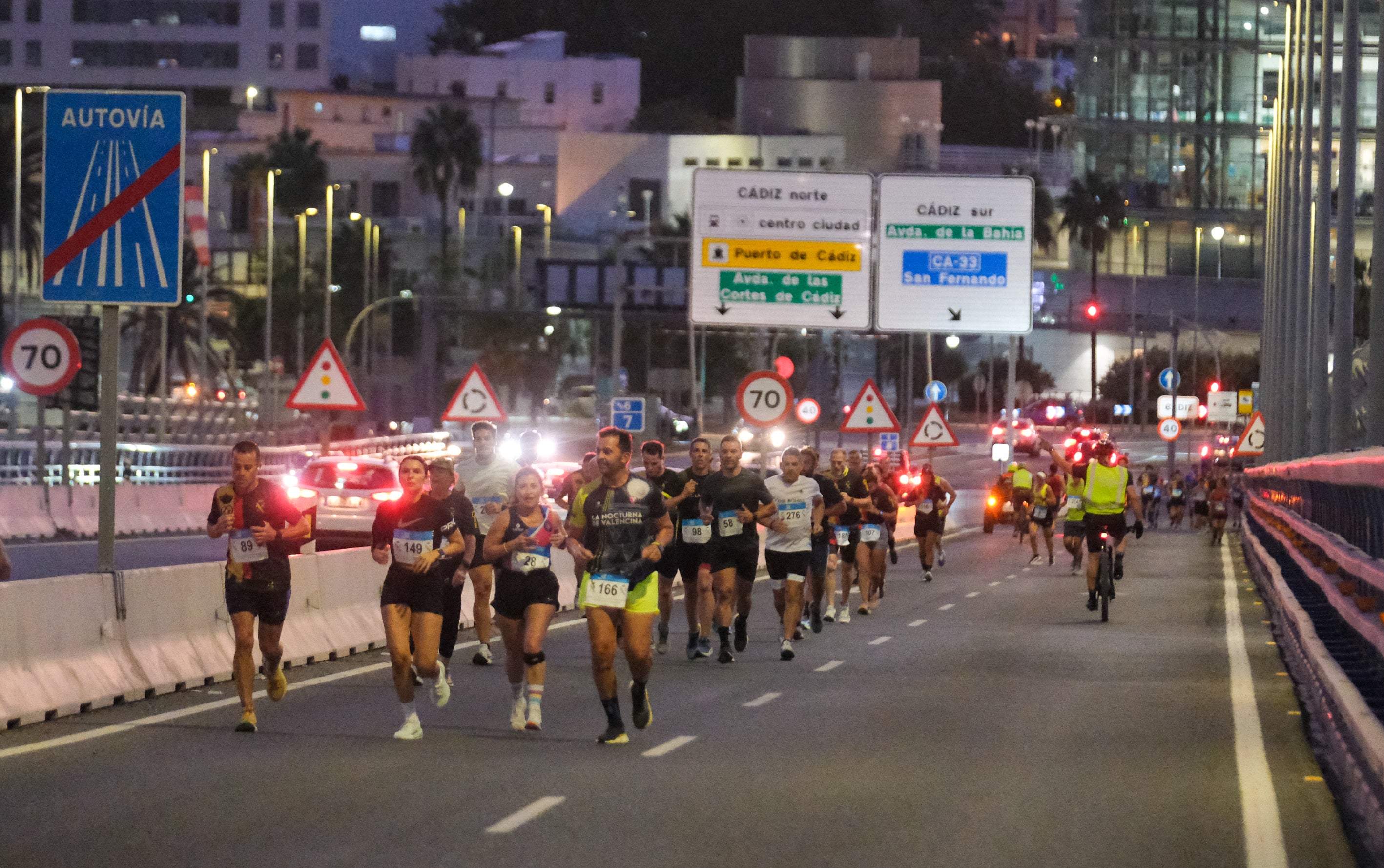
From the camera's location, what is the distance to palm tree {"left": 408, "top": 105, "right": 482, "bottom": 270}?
126 metres

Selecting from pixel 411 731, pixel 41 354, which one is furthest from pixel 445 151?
pixel 411 731

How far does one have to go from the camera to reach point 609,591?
1298 centimetres

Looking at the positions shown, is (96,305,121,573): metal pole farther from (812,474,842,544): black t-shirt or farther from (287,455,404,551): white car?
(287,455,404,551): white car

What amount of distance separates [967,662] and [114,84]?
143351 millimetres

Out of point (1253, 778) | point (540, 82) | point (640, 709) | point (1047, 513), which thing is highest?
point (540, 82)

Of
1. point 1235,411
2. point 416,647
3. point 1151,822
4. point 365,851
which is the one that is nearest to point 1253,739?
point 1151,822

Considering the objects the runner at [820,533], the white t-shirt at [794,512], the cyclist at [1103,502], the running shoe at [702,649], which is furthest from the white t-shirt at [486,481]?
the cyclist at [1103,502]

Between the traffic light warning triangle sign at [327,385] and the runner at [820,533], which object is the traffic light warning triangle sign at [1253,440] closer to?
the traffic light warning triangle sign at [327,385]

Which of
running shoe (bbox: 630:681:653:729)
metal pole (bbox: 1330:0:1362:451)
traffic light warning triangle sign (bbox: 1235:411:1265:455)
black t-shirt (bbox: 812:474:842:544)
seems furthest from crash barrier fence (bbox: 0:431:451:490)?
running shoe (bbox: 630:681:653:729)

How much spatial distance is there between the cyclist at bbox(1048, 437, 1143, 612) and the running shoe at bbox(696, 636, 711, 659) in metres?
6.16

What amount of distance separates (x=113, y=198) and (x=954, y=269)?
21.6 metres

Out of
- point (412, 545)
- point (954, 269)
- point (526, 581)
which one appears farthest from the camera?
point (954, 269)

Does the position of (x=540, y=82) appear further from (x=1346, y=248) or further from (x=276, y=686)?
(x=276, y=686)

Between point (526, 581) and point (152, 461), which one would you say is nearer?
point (526, 581)
